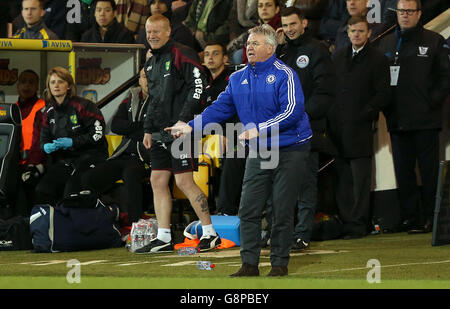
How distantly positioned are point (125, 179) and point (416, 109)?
331cm

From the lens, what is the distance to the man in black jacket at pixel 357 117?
10.3 meters

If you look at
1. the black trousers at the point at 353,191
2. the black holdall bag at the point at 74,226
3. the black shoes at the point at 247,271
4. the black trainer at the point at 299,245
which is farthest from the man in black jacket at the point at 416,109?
the black shoes at the point at 247,271

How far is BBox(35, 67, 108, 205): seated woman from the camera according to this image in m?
10.9

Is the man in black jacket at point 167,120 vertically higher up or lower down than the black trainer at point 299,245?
higher up

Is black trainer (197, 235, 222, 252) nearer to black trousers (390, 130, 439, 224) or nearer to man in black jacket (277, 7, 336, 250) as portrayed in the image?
man in black jacket (277, 7, 336, 250)

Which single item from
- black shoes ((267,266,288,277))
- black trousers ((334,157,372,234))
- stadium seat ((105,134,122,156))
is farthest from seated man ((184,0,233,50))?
black shoes ((267,266,288,277))

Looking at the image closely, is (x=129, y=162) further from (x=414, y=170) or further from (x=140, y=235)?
(x=414, y=170)

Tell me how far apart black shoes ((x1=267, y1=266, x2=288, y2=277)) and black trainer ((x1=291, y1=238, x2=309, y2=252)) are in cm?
202

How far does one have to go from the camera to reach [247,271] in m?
6.91

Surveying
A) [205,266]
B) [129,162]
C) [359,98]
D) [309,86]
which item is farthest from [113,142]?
[205,266]

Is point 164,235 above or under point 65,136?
under

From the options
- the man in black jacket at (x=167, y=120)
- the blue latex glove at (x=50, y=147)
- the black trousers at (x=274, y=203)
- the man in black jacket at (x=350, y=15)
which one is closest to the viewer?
the black trousers at (x=274, y=203)

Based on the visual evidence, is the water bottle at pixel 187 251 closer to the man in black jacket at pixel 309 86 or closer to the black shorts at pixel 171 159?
the black shorts at pixel 171 159

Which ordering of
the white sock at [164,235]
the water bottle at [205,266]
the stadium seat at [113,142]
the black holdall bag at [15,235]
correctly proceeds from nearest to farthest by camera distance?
the water bottle at [205,266] → the white sock at [164,235] → the black holdall bag at [15,235] → the stadium seat at [113,142]
